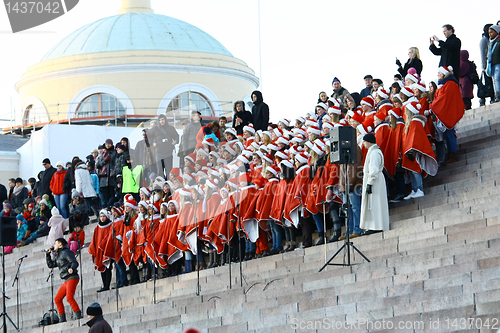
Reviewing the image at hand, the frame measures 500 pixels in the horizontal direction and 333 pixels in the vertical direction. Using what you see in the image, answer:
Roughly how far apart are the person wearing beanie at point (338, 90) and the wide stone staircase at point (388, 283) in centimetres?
223

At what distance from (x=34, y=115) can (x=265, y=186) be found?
21766 mm

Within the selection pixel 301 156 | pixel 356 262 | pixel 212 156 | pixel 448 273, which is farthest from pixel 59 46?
pixel 448 273

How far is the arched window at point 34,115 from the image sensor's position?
33.7m

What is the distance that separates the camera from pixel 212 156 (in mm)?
15734

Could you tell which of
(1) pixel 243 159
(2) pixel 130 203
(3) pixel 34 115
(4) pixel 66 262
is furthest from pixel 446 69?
(3) pixel 34 115

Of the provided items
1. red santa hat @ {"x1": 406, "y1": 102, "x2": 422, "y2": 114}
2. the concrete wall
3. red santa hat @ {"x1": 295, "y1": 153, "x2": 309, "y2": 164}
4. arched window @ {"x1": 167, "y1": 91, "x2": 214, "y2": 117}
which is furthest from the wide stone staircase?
arched window @ {"x1": 167, "y1": 91, "x2": 214, "y2": 117}

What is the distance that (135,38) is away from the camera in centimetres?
3422

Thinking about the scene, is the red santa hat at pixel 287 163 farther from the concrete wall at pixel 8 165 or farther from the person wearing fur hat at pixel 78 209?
the concrete wall at pixel 8 165

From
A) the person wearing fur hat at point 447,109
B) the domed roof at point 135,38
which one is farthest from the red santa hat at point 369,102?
the domed roof at point 135,38

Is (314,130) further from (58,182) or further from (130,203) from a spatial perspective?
(58,182)

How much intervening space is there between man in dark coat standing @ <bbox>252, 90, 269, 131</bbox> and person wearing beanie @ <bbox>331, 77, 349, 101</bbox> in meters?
1.68

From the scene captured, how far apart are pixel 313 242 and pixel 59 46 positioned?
78.1 feet

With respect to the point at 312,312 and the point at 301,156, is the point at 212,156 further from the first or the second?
the point at 312,312

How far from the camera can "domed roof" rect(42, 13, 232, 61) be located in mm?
33875
